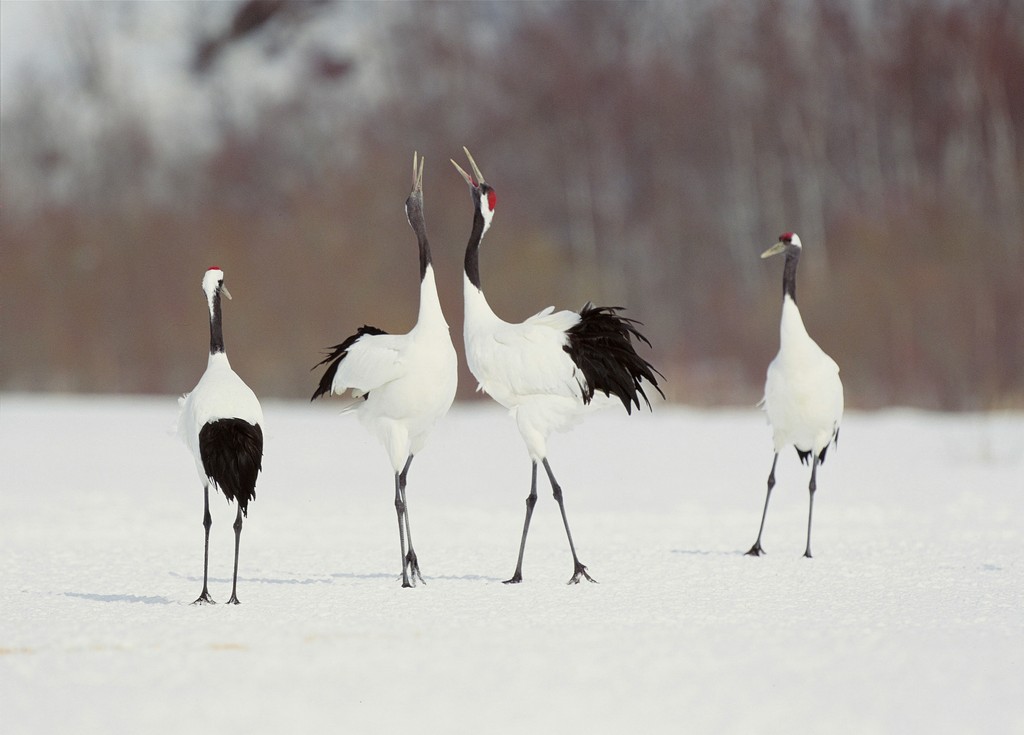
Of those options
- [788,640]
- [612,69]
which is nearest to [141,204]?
[612,69]

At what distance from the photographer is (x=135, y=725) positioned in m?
5.39

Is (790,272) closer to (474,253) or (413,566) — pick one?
(474,253)

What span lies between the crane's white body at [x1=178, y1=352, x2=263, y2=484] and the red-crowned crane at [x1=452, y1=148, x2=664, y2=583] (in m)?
1.38

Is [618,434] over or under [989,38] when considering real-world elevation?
under

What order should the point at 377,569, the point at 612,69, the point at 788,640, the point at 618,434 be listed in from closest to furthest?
the point at 788,640 < the point at 377,569 < the point at 618,434 < the point at 612,69

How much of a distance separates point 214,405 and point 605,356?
2.23 meters

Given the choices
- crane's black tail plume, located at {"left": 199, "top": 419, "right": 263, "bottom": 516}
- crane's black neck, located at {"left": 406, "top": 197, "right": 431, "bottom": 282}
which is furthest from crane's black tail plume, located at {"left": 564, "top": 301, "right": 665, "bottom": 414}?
crane's black tail plume, located at {"left": 199, "top": 419, "right": 263, "bottom": 516}

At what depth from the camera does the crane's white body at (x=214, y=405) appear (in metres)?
7.61

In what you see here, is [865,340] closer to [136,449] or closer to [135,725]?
[136,449]

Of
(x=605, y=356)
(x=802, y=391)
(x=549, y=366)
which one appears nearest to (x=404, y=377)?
(x=549, y=366)

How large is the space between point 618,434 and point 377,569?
1071 cm

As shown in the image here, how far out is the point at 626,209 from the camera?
3838 centimetres

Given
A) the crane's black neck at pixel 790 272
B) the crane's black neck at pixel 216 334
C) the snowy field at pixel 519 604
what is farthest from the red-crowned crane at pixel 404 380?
the crane's black neck at pixel 790 272

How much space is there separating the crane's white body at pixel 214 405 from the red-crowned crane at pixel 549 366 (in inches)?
54.2
